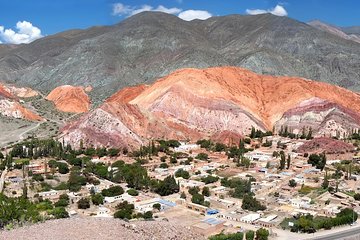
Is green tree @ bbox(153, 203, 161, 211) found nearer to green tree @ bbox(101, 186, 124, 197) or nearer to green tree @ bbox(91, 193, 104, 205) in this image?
green tree @ bbox(91, 193, 104, 205)

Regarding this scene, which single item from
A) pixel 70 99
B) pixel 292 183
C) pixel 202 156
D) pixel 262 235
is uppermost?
pixel 70 99

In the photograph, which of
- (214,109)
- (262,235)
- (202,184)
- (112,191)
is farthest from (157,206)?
(214,109)

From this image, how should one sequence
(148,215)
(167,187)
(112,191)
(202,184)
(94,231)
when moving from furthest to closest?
1. (202,184)
2. (167,187)
3. (112,191)
4. (148,215)
5. (94,231)

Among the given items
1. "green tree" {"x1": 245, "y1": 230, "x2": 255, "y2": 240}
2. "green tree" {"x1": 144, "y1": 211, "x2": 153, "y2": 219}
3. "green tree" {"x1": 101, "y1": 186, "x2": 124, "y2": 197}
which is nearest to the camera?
"green tree" {"x1": 245, "y1": 230, "x2": 255, "y2": 240}

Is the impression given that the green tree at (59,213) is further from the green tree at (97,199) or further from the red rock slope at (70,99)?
the red rock slope at (70,99)

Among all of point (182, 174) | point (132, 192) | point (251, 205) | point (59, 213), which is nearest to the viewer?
point (59, 213)

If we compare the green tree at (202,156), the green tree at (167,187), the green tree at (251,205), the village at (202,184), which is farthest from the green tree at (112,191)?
the green tree at (202,156)

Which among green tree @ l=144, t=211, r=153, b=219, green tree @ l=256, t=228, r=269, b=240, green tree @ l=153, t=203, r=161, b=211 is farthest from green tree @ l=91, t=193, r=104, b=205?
Result: green tree @ l=256, t=228, r=269, b=240

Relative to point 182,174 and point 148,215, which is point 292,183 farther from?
point 148,215
